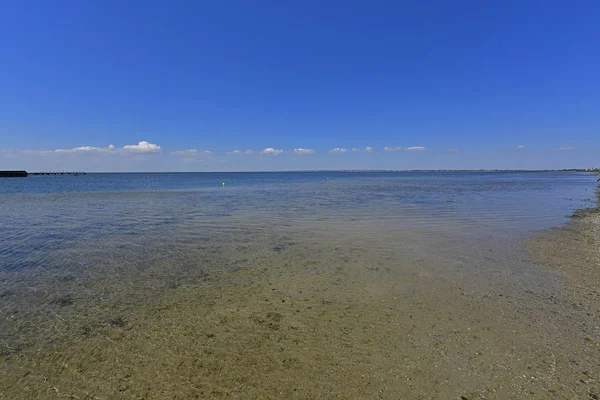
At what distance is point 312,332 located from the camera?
5.50 m

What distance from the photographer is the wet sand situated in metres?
4.16

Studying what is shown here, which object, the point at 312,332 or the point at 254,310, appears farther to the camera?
the point at 254,310

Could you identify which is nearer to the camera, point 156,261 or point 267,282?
point 267,282

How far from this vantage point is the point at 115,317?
20.1ft

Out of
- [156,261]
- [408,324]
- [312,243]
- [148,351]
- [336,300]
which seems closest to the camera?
[148,351]

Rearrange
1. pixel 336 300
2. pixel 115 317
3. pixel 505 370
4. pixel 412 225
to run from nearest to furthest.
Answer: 1. pixel 505 370
2. pixel 115 317
3. pixel 336 300
4. pixel 412 225

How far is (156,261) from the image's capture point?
10008 mm

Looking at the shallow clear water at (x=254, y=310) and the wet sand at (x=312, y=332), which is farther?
the shallow clear water at (x=254, y=310)

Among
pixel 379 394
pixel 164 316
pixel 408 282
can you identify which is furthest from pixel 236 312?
pixel 408 282

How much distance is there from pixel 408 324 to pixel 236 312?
3.49 meters

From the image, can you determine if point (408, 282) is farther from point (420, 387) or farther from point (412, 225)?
point (412, 225)

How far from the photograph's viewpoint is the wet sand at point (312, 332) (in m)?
4.16

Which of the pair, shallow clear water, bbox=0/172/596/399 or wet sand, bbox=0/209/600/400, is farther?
shallow clear water, bbox=0/172/596/399

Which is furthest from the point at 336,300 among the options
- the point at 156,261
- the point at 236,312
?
the point at 156,261
